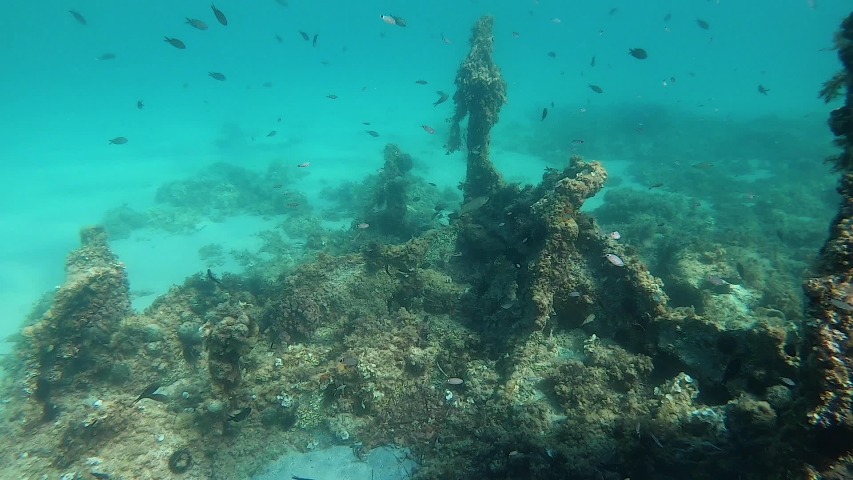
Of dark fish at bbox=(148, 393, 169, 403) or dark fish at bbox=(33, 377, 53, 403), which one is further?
dark fish at bbox=(33, 377, 53, 403)

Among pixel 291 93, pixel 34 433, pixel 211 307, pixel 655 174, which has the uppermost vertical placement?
pixel 291 93

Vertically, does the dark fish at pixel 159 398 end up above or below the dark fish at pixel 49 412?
above

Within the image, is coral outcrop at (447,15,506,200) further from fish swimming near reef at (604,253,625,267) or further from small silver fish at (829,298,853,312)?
small silver fish at (829,298,853,312)

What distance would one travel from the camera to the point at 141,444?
6.81 metres

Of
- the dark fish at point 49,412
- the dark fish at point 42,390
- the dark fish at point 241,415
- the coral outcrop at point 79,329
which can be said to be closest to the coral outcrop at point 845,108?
the dark fish at point 241,415

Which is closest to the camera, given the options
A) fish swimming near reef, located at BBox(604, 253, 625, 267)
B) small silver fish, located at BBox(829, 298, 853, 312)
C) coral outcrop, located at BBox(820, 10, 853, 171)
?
small silver fish, located at BBox(829, 298, 853, 312)

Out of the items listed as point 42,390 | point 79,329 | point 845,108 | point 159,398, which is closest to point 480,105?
point 845,108

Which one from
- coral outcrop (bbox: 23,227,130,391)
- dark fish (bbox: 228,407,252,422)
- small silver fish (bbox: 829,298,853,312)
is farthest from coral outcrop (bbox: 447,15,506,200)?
coral outcrop (bbox: 23,227,130,391)

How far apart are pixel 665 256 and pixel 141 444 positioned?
13.7 meters

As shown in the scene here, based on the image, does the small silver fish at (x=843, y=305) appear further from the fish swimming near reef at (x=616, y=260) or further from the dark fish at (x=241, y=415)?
the dark fish at (x=241, y=415)

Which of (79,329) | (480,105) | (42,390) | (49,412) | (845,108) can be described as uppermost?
(480,105)

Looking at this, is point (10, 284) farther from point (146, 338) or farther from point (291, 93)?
point (291, 93)

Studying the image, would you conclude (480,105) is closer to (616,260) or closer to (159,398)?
(616,260)

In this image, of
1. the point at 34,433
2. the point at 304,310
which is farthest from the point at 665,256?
the point at 34,433
